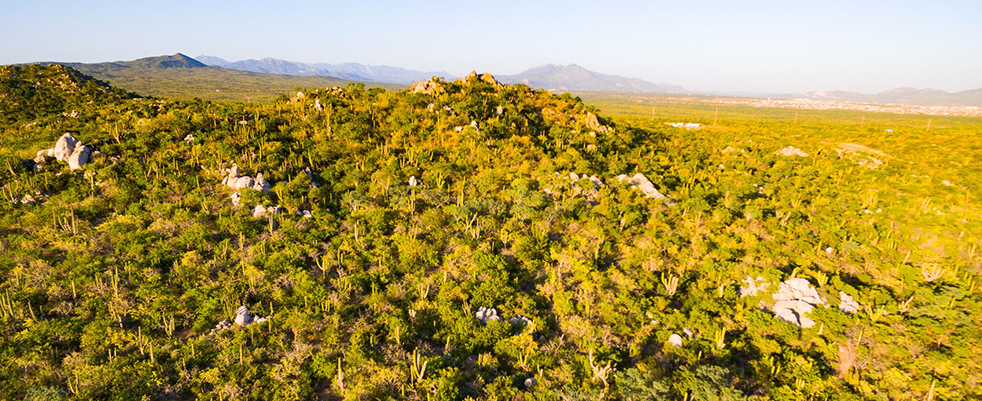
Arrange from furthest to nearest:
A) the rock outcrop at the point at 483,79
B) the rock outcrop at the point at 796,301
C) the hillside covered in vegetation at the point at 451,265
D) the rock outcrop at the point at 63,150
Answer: the rock outcrop at the point at 483,79, the rock outcrop at the point at 63,150, the rock outcrop at the point at 796,301, the hillside covered in vegetation at the point at 451,265

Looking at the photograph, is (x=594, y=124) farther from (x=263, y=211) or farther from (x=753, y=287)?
(x=263, y=211)

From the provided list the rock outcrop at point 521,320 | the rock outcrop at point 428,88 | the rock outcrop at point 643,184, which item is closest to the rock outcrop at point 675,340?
the rock outcrop at point 521,320

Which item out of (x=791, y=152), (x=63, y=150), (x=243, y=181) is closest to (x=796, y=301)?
(x=791, y=152)

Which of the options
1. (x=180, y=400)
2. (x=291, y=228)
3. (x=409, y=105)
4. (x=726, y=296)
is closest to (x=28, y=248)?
(x=291, y=228)

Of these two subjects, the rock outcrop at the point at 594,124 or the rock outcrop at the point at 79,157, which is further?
the rock outcrop at the point at 594,124

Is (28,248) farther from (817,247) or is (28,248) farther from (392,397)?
(817,247)

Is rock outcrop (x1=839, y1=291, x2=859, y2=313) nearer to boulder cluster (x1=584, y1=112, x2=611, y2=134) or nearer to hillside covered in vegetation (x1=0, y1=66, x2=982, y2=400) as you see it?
hillside covered in vegetation (x1=0, y1=66, x2=982, y2=400)

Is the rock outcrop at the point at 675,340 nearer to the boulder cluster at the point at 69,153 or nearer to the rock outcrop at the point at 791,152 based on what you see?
the rock outcrop at the point at 791,152

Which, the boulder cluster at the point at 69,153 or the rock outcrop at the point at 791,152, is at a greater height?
the rock outcrop at the point at 791,152
